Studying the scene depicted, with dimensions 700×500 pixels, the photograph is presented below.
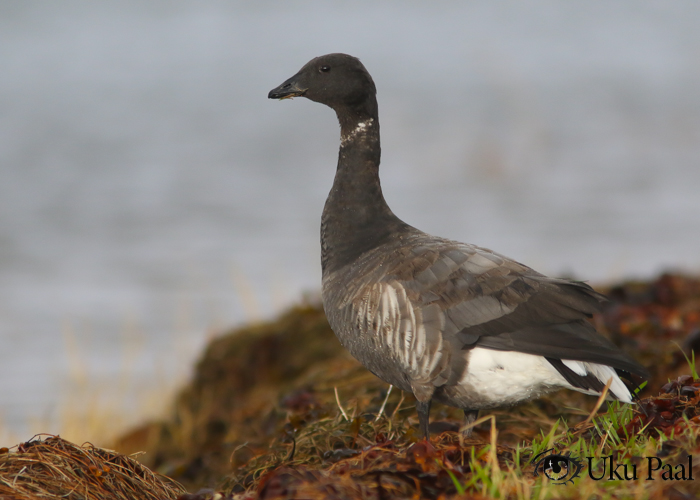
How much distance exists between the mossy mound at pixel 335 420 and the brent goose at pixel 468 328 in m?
0.28

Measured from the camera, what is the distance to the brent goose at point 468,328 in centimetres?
430

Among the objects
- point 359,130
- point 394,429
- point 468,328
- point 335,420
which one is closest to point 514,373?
point 468,328

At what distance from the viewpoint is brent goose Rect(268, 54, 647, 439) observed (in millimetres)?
4305

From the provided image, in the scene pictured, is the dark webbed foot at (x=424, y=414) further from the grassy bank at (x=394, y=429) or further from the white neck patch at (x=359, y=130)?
the white neck patch at (x=359, y=130)

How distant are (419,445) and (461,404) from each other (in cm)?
133

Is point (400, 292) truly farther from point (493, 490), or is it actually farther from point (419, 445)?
point (493, 490)

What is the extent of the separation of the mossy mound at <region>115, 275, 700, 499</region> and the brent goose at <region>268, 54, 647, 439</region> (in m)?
0.28

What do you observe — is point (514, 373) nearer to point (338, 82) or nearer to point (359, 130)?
point (359, 130)

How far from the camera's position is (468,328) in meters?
4.39

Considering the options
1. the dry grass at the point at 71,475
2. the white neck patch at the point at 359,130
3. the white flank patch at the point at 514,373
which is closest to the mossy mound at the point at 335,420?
the white flank patch at the point at 514,373

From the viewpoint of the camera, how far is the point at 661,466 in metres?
3.22

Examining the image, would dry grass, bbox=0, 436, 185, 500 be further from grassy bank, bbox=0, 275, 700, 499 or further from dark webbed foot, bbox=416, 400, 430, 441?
dark webbed foot, bbox=416, 400, 430, 441

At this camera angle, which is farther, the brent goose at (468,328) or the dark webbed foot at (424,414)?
the dark webbed foot at (424,414)

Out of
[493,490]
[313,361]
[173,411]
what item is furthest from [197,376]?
[493,490]
